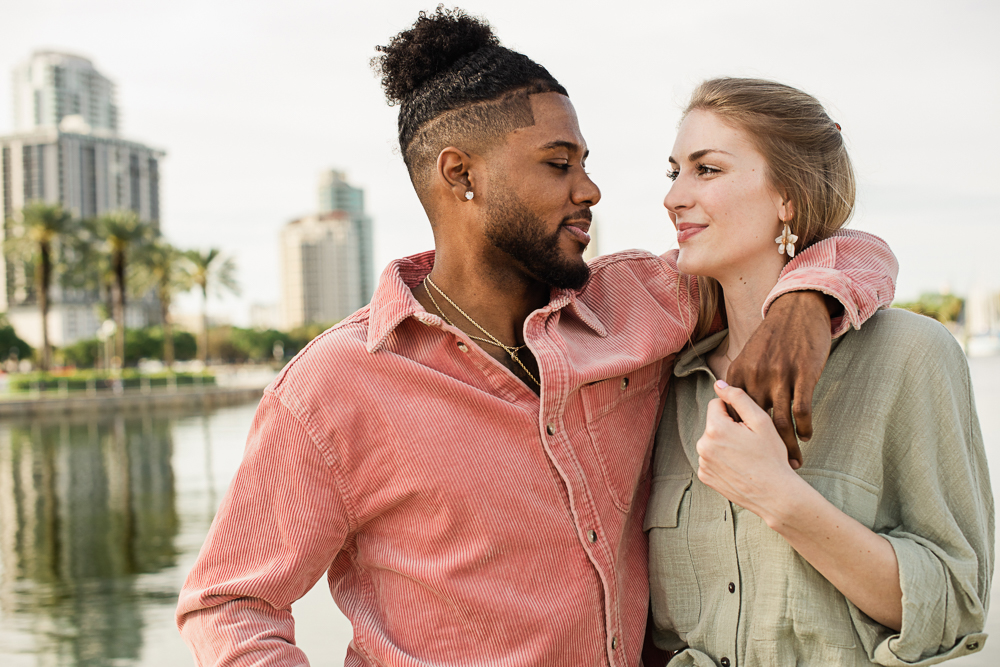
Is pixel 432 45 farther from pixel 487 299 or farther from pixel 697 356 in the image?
pixel 697 356

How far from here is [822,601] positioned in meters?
1.79

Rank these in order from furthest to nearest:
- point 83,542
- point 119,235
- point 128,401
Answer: point 119,235, point 128,401, point 83,542

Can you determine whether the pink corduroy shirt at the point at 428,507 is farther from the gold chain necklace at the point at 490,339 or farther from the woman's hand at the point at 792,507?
the woman's hand at the point at 792,507

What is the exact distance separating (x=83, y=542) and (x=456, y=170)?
10.2 meters

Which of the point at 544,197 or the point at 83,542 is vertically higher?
the point at 544,197

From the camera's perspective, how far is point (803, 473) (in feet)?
6.10

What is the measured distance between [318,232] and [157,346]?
203 ft

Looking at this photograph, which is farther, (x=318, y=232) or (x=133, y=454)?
(x=318, y=232)

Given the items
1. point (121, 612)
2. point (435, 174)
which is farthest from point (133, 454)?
point (435, 174)

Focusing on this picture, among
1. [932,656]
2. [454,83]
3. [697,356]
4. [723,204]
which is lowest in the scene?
[932,656]

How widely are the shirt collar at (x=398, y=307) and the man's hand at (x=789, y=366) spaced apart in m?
0.46

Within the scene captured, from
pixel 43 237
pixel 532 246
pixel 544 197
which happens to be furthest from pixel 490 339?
pixel 43 237

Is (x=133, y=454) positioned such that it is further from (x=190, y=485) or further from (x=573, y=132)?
(x=573, y=132)

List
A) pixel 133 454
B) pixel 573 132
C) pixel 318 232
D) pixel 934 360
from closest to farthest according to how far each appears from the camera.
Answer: pixel 934 360
pixel 573 132
pixel 133 454
pixel 318 232
